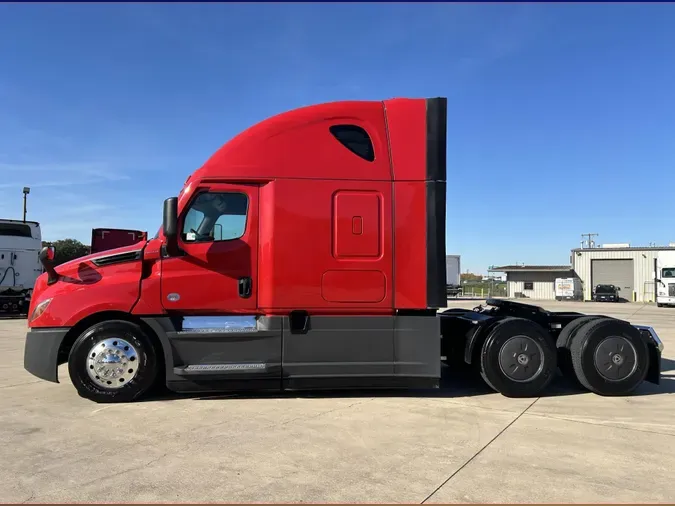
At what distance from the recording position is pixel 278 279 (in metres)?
5.76

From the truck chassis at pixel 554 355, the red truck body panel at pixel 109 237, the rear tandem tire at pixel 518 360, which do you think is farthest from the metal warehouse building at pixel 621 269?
the rear tandem tire at pixel 518 360

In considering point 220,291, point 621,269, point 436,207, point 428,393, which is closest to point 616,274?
point 621,269

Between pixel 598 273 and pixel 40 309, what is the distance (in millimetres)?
52802

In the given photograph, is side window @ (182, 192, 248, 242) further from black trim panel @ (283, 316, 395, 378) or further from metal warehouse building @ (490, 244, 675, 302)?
metal warehouse building @ (490, 244, 675, 302)

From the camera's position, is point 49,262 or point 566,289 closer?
point 49,262

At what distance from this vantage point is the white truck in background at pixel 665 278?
32156 millimetres

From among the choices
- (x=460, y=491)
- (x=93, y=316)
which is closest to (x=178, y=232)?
(x=93, y=316)

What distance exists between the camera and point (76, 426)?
4.88 meters

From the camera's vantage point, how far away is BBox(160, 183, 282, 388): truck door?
5.68 m

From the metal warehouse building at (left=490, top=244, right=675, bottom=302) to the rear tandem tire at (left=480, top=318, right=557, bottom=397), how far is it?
4702 cm

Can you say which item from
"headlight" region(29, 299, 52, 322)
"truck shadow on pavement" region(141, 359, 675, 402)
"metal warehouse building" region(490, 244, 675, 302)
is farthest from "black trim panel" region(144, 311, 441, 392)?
"metal warehouse building" region(490, 244, 675, 302)

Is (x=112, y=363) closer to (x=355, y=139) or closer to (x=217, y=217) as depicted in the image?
(x=217, y=217)

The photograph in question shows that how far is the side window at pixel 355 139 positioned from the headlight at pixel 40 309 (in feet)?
12.5

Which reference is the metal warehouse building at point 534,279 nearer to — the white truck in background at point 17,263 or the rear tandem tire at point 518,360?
the white truck in background at point 17,263
